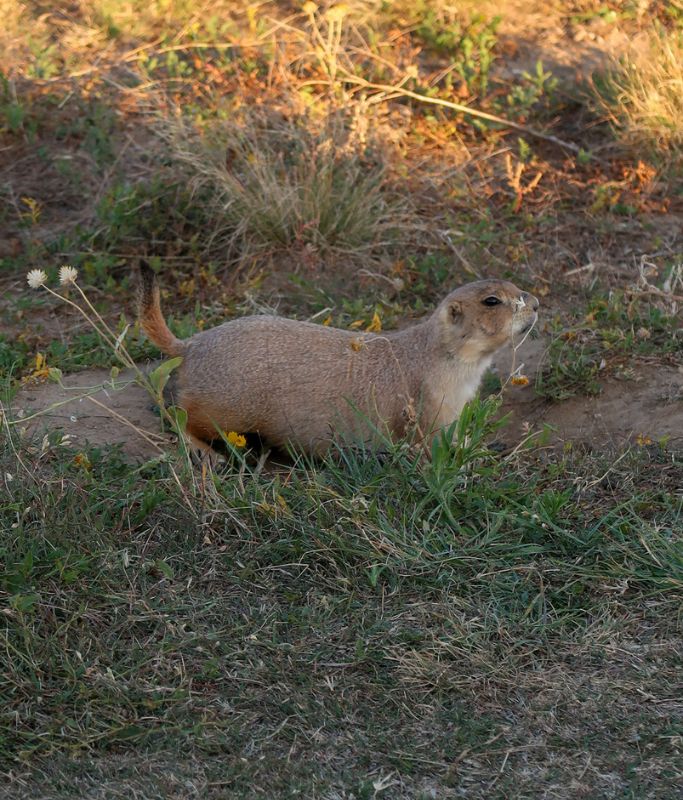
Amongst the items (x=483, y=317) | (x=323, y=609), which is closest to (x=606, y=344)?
(x=483, y=317)

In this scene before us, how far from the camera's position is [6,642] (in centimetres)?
412

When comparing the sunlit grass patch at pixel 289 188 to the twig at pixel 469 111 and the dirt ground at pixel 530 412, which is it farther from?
the dirt ground at pixel 530 412

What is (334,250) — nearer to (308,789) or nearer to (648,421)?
(648,421)

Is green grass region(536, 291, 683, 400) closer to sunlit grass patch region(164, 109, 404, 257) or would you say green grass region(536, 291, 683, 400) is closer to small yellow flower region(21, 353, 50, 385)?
sunlit grass patch region(164, 109, 404, 257)

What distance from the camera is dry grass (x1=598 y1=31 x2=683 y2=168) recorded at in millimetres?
8180

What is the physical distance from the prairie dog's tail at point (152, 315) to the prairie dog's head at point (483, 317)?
1.38 m

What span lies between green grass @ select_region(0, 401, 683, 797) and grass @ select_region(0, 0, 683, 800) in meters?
0.01

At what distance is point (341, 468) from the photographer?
540 cm

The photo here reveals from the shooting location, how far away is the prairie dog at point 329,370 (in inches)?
226

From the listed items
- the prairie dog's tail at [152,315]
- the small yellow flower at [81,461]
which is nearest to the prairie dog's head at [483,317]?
the prairie dog's tail at [152,315]

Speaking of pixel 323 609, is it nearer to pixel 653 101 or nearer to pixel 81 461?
pixel 81 461

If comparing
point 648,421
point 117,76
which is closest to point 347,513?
point 648,421

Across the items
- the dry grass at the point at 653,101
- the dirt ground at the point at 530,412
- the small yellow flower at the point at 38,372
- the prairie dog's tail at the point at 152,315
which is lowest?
the small yellow flower at the point at 38,372

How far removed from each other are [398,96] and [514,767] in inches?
235
